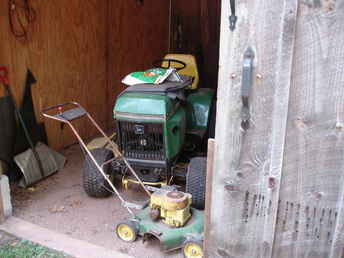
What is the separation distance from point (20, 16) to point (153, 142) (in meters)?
1.87

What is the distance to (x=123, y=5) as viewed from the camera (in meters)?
5.39

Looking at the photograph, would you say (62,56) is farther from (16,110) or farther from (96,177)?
(96,177)

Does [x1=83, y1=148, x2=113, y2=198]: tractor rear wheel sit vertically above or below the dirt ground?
above

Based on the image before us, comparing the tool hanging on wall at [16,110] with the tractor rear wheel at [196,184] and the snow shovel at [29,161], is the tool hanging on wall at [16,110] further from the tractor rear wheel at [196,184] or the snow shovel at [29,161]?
the tractor rear wheel at [196,184]

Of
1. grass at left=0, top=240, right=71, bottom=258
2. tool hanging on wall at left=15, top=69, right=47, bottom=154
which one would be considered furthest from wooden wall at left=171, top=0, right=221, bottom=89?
grass at left=0, top=240, right=71, bottom=258

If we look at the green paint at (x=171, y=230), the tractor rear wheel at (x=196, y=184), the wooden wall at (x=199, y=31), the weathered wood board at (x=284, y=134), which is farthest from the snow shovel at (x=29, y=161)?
the wooden wall at (x=199, y=31)

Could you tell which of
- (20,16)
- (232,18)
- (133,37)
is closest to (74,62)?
(20,16)

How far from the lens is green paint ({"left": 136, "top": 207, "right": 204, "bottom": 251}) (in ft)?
7.95

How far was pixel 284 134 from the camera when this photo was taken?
156 cm

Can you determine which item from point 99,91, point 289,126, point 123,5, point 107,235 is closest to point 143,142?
point 107,235

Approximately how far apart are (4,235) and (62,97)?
1.99 m

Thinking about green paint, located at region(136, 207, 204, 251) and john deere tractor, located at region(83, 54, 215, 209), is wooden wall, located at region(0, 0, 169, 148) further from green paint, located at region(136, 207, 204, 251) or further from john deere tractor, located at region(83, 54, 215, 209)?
green paint, located at region(136, 207, 204, 251)

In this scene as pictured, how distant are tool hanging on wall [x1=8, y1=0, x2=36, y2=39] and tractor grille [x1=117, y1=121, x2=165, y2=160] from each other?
1.50 meters

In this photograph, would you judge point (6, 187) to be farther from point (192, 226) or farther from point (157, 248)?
point (192, 226)
